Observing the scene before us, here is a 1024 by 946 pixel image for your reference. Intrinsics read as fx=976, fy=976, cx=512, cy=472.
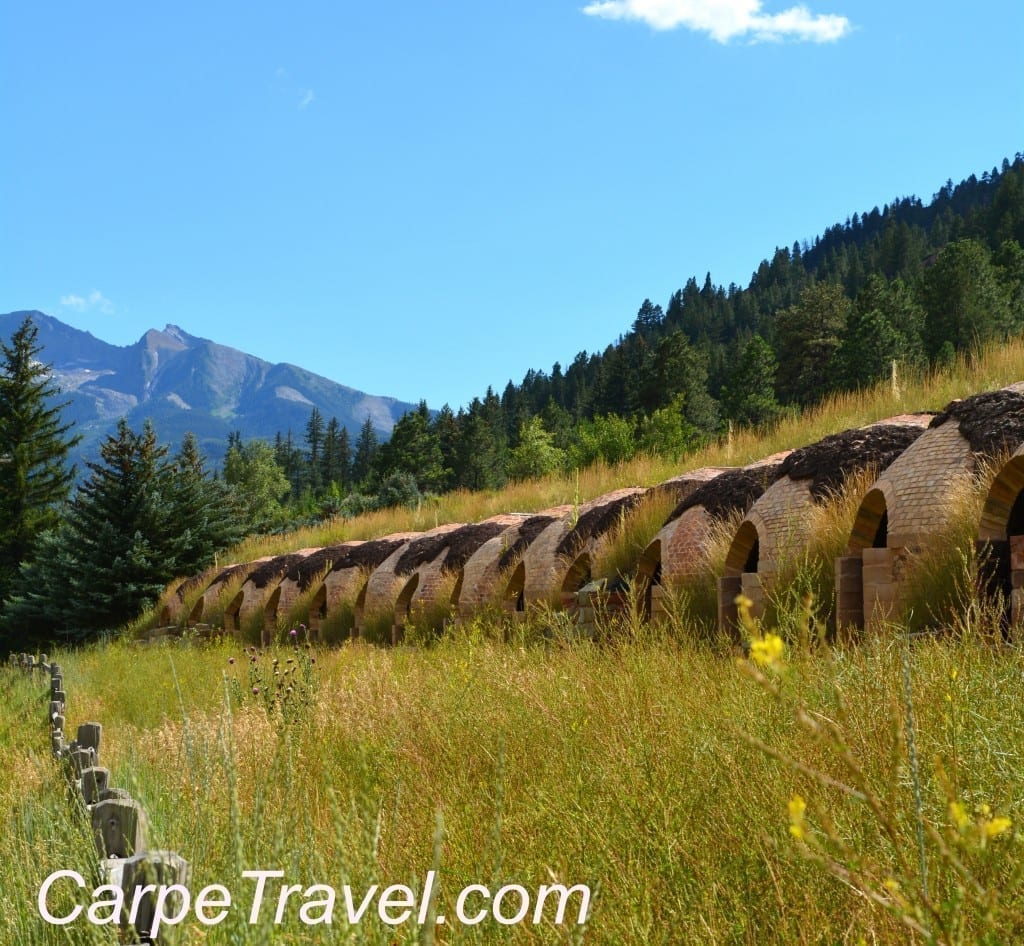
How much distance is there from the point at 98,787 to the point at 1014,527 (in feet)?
15.3

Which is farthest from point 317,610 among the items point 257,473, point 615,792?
point 257,473

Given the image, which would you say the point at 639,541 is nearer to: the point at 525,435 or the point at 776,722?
the point at 776,722

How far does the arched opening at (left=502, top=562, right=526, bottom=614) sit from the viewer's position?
33.0 feet

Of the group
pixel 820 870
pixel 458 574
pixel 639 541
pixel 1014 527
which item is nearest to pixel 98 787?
pixel 820 870

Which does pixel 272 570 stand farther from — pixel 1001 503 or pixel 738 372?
pixel 738 372

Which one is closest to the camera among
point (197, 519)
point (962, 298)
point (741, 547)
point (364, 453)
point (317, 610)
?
point (741, 547)

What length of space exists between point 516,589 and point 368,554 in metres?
4.81

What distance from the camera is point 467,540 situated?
1201 cm

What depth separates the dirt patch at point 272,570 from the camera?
648 inches

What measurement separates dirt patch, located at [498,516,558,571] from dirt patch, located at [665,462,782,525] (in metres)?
2.64

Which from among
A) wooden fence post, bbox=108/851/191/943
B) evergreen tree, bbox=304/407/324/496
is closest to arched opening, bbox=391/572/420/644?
wooden fence post, bbox=108/851/191/943

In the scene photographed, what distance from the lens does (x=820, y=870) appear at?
7.29 feet

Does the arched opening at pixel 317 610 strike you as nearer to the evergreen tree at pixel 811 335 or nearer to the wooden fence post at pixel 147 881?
the wooden fence post at pixel 147 881

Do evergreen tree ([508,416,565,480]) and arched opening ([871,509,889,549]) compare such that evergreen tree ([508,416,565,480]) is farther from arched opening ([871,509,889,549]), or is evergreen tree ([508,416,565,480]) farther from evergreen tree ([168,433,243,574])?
arched opening ([871,509,889,549])
